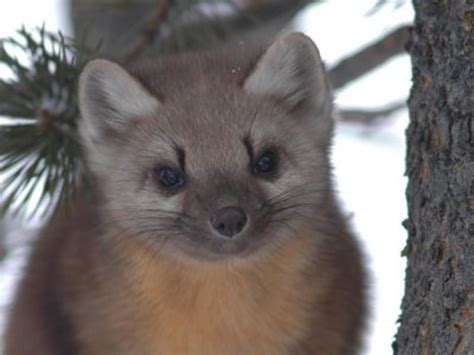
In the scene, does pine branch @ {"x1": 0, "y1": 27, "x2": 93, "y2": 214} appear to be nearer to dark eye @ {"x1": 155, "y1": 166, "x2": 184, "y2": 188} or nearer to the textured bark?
dark eye @ {"x1": 155, "y1": 166, "x2": 184, "y2": 188}

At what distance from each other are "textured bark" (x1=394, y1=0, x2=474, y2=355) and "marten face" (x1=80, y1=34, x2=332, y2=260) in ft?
2.18

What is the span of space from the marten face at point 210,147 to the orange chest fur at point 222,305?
13 cm

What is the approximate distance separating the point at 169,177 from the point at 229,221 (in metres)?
0.44

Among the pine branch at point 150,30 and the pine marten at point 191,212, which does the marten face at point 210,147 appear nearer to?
the pine marten at point 191,212

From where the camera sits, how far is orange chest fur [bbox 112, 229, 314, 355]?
3941mm

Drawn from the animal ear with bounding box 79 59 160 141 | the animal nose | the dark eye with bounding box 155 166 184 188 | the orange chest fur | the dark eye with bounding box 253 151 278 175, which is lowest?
the orange chest fur

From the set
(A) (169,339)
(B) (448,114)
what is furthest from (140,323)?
(B) (448,114)

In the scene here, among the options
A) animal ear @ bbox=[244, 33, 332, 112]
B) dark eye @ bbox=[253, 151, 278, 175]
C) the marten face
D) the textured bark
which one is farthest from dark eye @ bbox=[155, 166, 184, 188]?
the textured bark

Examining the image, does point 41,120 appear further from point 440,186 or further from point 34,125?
point 440,186

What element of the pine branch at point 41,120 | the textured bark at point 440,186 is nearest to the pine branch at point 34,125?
the pine branch at point 41,120

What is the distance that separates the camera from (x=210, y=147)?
374cm

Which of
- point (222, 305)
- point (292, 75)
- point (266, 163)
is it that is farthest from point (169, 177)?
point (292, 75)

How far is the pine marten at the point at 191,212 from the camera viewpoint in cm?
381

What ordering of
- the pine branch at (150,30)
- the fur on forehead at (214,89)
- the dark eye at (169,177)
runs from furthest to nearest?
the pine branch at (150,30) < the fur on forehead at (214,89) < the dark eye at (169,177)
